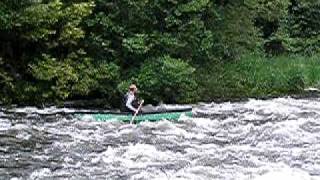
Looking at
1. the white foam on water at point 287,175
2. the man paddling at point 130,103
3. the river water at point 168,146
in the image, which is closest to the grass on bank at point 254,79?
the river water at point 168,146

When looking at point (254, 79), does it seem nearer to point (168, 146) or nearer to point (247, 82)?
point (247, 82)

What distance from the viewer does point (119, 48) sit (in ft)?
71.4

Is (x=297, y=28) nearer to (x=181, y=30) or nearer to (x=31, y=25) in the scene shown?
(x=181, y=30)

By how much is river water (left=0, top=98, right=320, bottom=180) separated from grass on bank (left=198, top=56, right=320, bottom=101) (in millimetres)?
2947

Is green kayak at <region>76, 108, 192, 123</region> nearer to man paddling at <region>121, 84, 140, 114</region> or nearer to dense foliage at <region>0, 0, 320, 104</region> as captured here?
man paddling at <region>121, 84, 140, 114</region>

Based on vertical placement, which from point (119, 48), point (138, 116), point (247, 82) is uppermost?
point (119, 48)

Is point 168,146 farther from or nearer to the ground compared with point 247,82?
farther from the ground

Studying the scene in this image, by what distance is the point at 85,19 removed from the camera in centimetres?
2130

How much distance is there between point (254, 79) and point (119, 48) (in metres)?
4.96

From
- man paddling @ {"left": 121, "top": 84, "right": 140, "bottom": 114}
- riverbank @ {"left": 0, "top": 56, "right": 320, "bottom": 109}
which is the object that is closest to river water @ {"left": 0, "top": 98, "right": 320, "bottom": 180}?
man paddling @ {"left": 121, "top": 84, "right": 140, "bottom": 114}

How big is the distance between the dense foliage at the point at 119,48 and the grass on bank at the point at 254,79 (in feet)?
0.23

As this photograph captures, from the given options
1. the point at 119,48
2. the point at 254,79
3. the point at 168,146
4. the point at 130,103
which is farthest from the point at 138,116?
the point at 254,79

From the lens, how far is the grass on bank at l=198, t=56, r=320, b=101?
22375 mm

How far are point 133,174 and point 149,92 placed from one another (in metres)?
8.89
